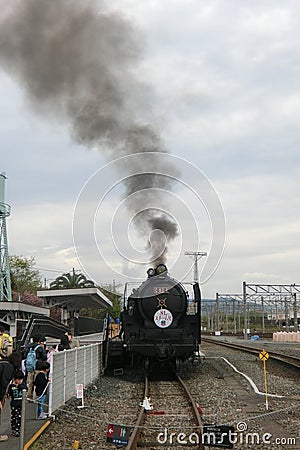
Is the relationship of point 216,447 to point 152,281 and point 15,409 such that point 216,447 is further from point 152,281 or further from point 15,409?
point 152,281

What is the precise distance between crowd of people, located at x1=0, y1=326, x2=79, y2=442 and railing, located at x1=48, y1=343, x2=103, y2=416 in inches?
6.7

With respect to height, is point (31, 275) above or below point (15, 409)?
above

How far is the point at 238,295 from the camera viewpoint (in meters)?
66.1

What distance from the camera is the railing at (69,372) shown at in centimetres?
1123

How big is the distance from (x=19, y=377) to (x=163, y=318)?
9.18m

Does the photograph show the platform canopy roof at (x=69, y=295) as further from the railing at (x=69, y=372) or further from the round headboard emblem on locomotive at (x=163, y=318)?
the round headboard emblem on locomotive at (x=163, y=318)

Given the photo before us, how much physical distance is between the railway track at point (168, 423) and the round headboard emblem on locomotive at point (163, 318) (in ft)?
8.01

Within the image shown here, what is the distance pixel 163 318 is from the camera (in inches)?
696

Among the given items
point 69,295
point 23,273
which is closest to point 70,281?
point 23,273

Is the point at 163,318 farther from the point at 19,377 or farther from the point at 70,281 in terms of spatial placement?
the point at 70,281

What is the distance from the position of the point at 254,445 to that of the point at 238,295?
58405mm

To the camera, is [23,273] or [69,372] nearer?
[69,372]

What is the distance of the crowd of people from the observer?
825 centimetres

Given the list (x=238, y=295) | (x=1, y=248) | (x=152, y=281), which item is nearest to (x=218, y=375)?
(x=152, y=281)
